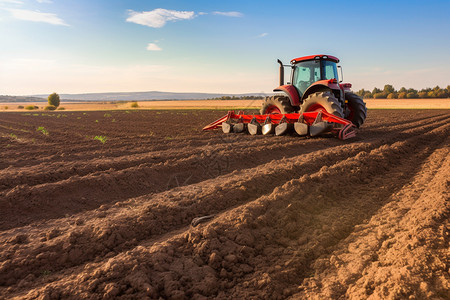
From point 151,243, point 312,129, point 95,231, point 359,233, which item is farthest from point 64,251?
point 312,129

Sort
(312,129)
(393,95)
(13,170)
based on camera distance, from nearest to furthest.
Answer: (13,170), (312,129), (393,95)

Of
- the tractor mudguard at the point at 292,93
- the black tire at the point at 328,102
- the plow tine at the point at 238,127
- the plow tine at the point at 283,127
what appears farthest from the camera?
the plow tine at the point at 238,127

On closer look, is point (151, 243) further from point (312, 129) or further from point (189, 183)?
point (312, 129)

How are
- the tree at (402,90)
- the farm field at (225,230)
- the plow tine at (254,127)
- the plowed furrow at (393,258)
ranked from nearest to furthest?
the plowed furrow at (393,258)
the farm field at (225,230)
the plow tine at (254,127)
the tree at (402,90)

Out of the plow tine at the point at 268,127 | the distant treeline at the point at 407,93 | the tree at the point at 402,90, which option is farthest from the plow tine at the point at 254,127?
the tree at the point at 402,90

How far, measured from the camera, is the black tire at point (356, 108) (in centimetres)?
1019

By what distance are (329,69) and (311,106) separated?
5.37ft

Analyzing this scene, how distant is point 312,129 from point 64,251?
7.40 meters

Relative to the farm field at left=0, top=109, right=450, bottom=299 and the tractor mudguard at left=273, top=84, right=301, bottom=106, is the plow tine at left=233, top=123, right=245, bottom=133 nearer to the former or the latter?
the tractor mudguard at left=273, top=84, right=301, bottom=106

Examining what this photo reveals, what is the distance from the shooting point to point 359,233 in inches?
133

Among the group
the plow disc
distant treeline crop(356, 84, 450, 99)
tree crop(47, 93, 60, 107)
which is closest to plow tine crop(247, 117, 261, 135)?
the plow disc

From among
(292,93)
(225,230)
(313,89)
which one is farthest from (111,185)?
(313,89)

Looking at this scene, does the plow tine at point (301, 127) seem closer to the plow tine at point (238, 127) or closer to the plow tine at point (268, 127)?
the plow tine at point (268, 127)

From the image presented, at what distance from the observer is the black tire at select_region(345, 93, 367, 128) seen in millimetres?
10193
